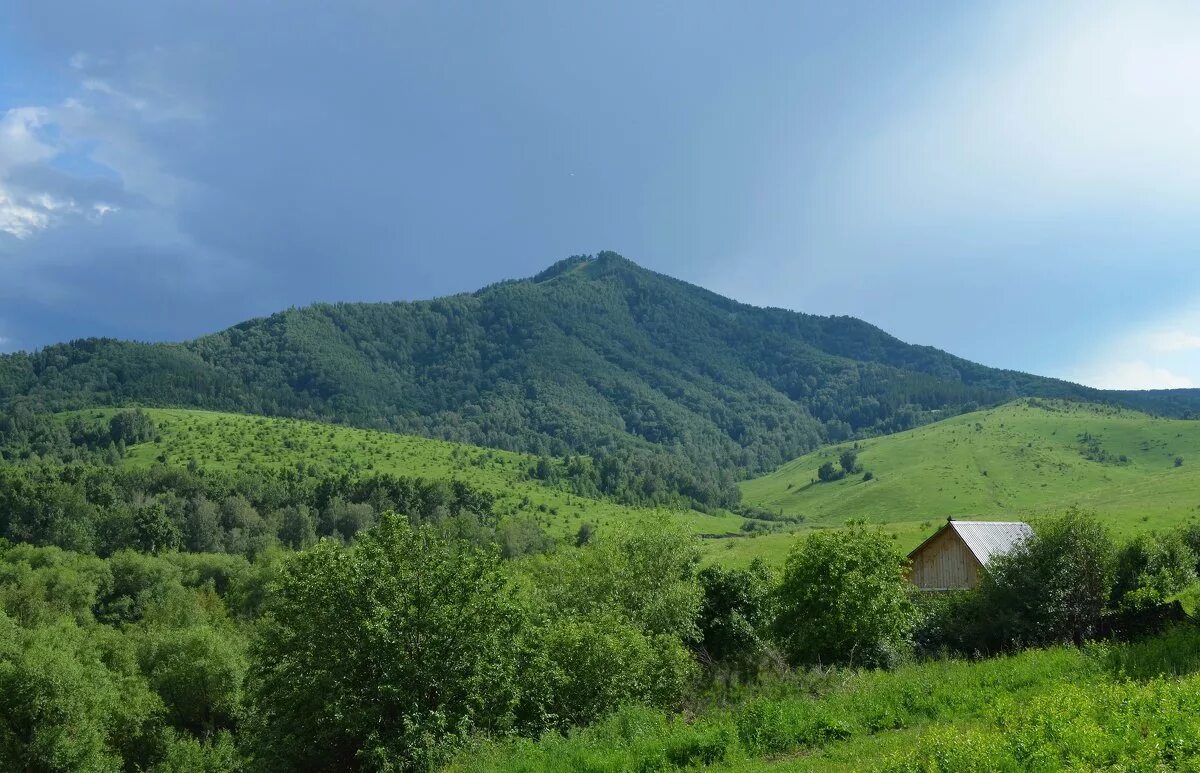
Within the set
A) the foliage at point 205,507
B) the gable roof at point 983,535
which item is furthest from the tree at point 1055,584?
the foliage at point 205,507

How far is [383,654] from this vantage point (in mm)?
26328

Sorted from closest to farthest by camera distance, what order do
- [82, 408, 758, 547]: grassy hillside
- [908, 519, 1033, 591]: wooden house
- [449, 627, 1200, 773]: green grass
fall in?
[449, 627, 1200, 773]: green grass → [908, 519, 1033, 591]: wooden house → [82, 408, 758, 547]: grassy hillside

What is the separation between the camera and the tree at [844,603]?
31.6 metres

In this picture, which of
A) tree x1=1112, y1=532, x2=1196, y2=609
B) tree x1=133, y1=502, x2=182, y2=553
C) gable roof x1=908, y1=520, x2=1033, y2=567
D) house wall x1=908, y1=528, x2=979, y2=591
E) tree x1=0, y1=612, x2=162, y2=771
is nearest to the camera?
tree x1=1112, y1=532, x2=1196, y2=609

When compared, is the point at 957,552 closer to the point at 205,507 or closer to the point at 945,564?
the point at 945,564

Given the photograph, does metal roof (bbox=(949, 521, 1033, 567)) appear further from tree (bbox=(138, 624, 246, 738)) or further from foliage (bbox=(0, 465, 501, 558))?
foliage (bbox=(0, 465, 501, 558))

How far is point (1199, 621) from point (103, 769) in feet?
201

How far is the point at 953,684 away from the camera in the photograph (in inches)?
765

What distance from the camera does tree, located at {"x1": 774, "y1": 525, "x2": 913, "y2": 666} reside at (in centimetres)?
3162

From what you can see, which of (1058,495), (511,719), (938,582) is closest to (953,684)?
(511,719)

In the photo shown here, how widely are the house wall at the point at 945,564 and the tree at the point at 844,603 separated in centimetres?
2182

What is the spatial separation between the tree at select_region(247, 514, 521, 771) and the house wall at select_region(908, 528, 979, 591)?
124ft

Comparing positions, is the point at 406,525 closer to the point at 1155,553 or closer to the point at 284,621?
the point at 284,621

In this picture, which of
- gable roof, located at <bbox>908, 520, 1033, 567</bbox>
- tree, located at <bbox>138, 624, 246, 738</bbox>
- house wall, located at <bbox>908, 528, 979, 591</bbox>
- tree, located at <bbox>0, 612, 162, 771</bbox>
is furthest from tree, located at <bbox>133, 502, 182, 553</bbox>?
gable roof, located at <bbox>908, 520, 1033, 567</bbox>
